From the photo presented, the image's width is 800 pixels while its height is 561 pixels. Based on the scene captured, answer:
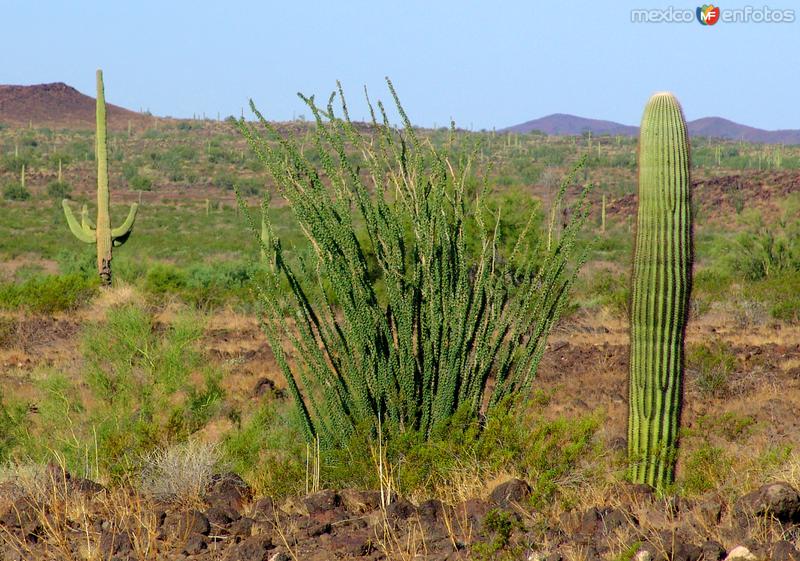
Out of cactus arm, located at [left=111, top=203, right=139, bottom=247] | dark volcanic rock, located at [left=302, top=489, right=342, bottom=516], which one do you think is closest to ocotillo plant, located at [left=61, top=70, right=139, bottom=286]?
cactus arm, located at [left=111, top=203, right=139, bottom=247]

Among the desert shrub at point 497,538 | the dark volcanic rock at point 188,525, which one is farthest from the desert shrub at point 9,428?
the desert shrub at point 497,538

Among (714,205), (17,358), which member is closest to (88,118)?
(714,205)

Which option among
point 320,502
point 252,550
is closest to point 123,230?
point 320,502

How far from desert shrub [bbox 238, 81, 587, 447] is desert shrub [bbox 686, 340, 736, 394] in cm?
496

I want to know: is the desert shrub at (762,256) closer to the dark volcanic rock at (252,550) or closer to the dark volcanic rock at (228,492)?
the dark volcanic rock at (228,492)

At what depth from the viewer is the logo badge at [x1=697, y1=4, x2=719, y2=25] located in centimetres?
1432

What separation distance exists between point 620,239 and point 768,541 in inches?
1487

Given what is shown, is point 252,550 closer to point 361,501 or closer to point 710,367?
point 361,501

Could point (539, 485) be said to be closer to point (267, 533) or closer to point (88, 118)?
point (267, 533)

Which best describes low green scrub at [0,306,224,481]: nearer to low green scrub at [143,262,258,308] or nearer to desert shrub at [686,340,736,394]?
desert shrub at [686,340,736,394]

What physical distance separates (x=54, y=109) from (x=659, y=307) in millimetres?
108997

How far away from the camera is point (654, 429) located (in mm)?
6445

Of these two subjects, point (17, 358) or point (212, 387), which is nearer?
point (212, 387)

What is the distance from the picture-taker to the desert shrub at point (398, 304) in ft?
22.3
